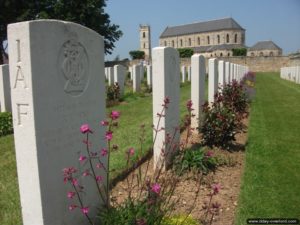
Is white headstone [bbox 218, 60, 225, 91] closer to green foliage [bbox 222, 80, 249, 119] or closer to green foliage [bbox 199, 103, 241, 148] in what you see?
green foliage [bbox 222, 80, 249, 119]

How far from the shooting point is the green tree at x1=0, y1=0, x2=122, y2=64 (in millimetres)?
33969

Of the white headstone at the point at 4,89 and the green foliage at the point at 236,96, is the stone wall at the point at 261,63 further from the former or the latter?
the white headstone at the point at 4,89

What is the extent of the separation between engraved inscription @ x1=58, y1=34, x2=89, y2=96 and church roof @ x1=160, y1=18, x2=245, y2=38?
86935mm

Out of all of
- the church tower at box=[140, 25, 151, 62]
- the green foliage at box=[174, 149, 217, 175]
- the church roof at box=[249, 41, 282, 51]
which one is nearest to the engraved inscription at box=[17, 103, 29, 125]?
the green foliage at box=[174, 149, 217, 175]

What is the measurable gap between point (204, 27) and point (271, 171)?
291 ft

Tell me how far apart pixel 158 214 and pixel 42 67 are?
59.9 inches

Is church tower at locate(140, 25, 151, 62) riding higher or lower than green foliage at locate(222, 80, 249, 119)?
higher

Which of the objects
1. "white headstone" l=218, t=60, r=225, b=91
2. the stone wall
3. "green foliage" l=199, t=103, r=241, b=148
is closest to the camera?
"green foliage" l=199, t=103, r=241, b=148

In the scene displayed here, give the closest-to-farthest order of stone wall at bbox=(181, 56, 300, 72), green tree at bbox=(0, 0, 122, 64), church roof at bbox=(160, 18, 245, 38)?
green tree at bbox=(0, 0, 122, 64)
stone wall at bbox=(181, 56, 300, 72)
church roof at bbox=(160, 18, 245, 38)

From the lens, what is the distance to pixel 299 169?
5555 mm

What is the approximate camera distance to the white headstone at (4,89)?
8.95 metres

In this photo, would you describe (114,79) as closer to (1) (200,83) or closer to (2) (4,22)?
(1) (200,83)

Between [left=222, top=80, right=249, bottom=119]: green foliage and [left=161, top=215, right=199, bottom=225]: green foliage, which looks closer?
[left=161, top=215, right=199, bottom=225]: green foliage

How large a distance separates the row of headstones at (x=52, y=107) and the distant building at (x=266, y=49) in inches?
3450
